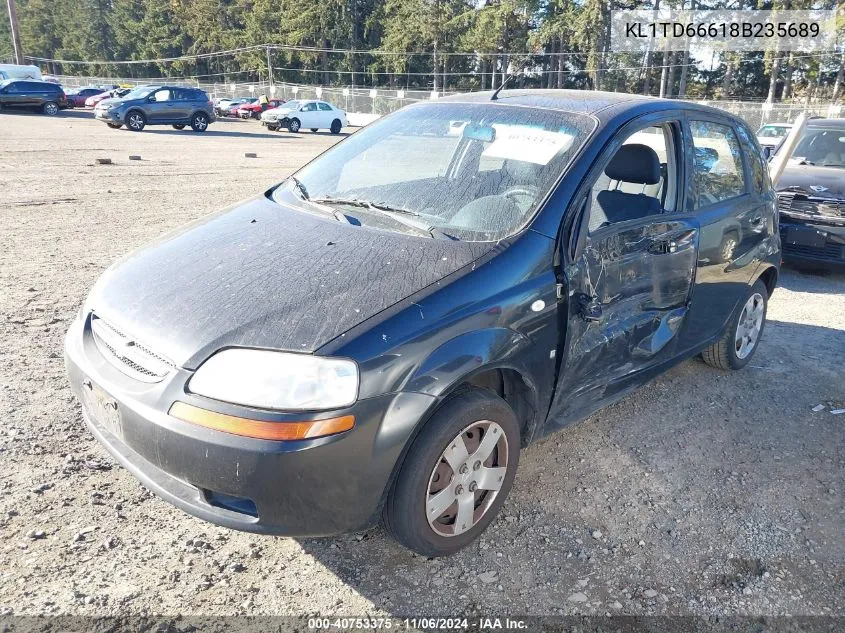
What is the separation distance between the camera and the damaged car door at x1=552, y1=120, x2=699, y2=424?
2.83 meters

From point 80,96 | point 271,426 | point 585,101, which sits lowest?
point 271,426

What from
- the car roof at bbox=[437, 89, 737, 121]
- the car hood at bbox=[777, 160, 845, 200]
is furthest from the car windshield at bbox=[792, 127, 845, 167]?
the car roof at bbox=[437, 89, 737, 121]

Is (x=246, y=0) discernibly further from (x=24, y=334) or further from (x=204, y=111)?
(x=24, y=334)

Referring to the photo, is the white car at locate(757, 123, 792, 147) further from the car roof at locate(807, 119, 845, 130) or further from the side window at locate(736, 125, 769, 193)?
the side window at locate(736, 125, 769, 193)

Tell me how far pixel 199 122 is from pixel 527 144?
2518 centimetres

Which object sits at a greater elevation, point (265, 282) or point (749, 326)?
point (265, 282)

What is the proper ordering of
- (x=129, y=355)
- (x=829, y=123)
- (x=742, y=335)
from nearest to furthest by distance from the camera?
(x=129, y=355), (x=742, y=335), (x=829, y=123)

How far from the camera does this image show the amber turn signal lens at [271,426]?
80.4 inches

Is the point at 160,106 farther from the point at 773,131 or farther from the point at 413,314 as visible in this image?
the point at 413,314

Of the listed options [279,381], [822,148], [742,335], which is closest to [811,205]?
[822,148]

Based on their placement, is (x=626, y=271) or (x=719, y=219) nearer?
(x=626, y=271)

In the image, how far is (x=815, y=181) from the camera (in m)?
7.12

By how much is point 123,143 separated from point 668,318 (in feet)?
62.5

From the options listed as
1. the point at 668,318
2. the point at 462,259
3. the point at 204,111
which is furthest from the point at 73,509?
the point at 204,111
